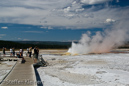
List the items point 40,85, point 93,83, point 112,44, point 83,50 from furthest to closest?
point 112,44 < point 83,50 < point 93,83 < point 40,85

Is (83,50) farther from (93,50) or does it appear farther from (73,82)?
(73,82)

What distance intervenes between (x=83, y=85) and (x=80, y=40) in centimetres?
2632

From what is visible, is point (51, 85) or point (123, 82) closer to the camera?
point (51, 85)

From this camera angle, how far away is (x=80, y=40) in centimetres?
3459

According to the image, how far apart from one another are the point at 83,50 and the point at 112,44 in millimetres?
7708

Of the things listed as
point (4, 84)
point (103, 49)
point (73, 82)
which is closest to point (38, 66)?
point (73, 82)

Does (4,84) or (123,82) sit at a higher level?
(4,84)

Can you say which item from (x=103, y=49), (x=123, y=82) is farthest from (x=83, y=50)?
(x=123, y=82)

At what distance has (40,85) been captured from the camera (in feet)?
27.5

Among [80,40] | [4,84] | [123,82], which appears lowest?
[123,82]

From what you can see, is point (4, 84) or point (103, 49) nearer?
point (4, 84)

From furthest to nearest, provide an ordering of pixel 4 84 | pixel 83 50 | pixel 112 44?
pixel 112 44 → pixel 83 50 → pixel 4 84

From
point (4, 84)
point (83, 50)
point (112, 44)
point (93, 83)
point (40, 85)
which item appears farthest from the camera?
point (112, 44)

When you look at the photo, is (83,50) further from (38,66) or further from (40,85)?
(40,85)
